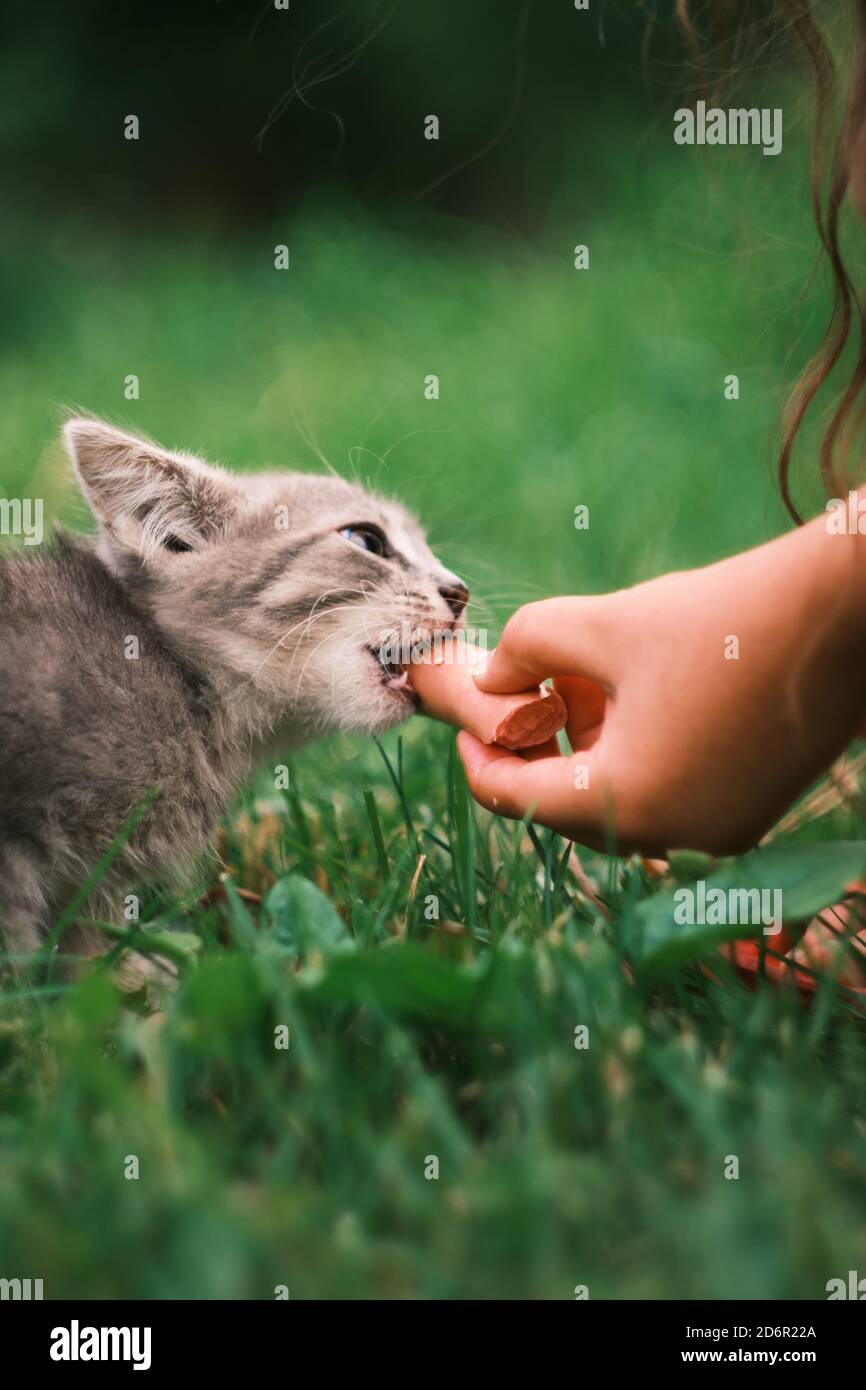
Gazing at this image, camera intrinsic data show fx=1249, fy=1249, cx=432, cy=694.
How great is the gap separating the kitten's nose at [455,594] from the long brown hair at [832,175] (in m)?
0.58

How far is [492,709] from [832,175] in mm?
841

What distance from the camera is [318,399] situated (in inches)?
187

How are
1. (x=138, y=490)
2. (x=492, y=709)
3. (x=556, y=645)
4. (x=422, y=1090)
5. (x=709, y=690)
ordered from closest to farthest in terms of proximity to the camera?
(x=422, y=1090) < (x=709, y=690) < (x=556, y=645) < (x=492, y=709) < (x=138, y=490)

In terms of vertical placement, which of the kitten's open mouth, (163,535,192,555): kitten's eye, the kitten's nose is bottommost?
the kitten's open mouth

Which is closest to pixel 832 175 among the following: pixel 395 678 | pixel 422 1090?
pixel 395 678

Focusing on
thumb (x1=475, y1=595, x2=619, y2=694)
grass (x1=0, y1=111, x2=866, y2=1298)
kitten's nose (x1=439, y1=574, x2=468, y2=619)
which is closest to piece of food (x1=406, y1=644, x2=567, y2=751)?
thumb (x1=475, y1=595, x2=619, y2=694)

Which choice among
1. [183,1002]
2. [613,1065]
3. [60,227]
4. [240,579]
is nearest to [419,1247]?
[613,1065]

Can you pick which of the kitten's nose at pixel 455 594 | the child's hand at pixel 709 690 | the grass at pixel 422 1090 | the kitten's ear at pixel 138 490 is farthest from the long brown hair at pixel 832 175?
the kitten's ear at pixel 138 490

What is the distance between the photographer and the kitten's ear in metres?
2.04

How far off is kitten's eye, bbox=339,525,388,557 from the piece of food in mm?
507

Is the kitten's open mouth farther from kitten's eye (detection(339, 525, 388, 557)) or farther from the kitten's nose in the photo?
kitten's eye (detection(339, 525, 388, 557))

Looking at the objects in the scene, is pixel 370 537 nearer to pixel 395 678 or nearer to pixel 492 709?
pixel 395 678

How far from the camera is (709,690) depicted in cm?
128

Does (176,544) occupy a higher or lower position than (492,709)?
higher
